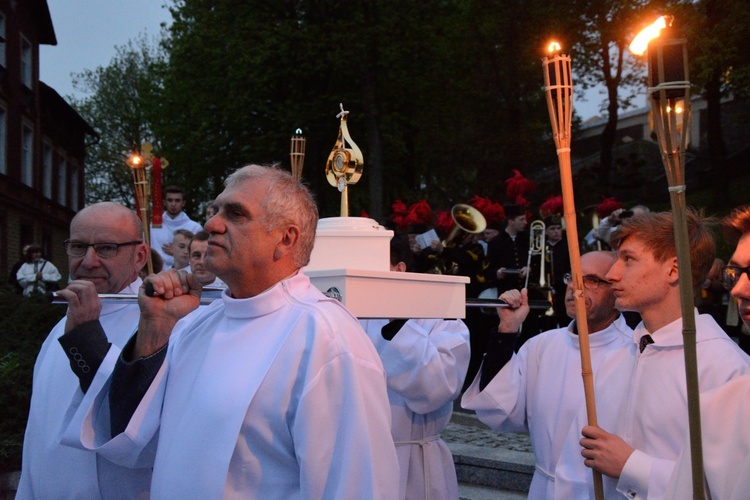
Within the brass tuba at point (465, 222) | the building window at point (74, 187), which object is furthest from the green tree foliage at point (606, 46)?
the building window at point (74, 187)

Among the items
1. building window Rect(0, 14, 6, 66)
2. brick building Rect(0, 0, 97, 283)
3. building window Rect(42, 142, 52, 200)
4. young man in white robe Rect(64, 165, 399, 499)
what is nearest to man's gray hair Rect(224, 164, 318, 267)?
young man in white robe Rect(64, 165, 399, 499)

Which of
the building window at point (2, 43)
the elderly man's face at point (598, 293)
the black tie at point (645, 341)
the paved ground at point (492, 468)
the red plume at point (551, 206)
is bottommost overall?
the paved ground at point (492, 468)

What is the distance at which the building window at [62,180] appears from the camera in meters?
37.3

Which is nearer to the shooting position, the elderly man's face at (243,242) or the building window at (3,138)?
the elderly man's face at (243,242)

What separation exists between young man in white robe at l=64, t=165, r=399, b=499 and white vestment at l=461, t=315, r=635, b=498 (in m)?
1.78

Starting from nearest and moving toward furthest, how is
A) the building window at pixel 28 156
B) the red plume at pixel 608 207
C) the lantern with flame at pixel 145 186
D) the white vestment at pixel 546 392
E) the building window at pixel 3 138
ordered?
1. the white vestment at pixel 546 392
2. the lantern with flame at pixel 145 186
3. the red plume at pixel 608 207
4. the building window at pixel 3 138
5. the building window at pixel 28 156

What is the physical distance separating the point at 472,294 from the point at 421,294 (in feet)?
30.0

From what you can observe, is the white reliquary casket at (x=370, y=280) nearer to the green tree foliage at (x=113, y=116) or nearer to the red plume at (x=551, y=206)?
the red plume at (x=551, y=206)

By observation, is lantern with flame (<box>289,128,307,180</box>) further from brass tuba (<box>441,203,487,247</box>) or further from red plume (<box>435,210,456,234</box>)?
red plume (<box>435,210,456,234</box>)

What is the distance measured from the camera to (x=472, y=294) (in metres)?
12.5

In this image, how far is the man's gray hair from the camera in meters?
2.91

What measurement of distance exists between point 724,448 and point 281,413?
4.17 ft

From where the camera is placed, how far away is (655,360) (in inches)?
142

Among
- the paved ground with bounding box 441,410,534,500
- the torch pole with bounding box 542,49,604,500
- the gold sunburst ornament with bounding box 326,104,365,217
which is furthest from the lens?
the paved ground with bounding box 441,410,534,500
